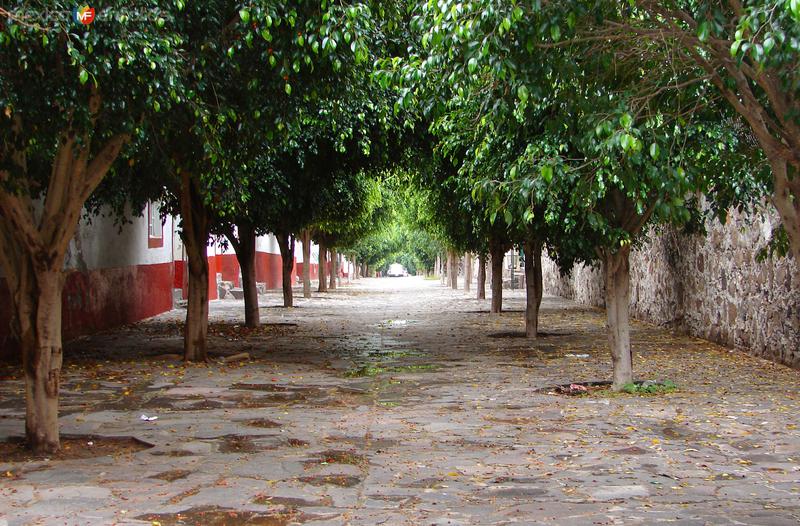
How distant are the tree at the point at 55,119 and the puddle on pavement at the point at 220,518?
2.20 m

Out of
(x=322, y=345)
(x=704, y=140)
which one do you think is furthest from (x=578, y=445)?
(x=322, y=345)

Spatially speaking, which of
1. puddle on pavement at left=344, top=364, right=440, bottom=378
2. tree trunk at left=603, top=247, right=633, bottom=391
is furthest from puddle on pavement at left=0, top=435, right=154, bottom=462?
tree trunk at left=603, top=247, right=633, bottom=391

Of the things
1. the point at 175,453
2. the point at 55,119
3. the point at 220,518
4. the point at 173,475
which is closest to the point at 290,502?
the point at 220,518

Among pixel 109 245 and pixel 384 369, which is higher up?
pixel 109 245

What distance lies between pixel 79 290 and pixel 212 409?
9.39 meters

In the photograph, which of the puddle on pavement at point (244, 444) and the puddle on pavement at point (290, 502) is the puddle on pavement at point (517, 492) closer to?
the puddle on pavement at point (290, 502)

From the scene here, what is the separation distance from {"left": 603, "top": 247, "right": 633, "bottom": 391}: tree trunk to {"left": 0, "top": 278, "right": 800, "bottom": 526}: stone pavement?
0.56 m

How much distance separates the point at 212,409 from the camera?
9.55m

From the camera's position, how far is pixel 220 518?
5500 millimetres

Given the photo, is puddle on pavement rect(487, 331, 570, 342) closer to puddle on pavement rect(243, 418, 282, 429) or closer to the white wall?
the white wall

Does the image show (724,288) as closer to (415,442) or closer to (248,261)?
(415,442)

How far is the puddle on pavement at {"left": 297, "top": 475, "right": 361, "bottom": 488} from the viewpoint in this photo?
250 inches

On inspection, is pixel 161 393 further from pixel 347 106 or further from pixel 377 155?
pixel 377 155

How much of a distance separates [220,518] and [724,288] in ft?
40.8
